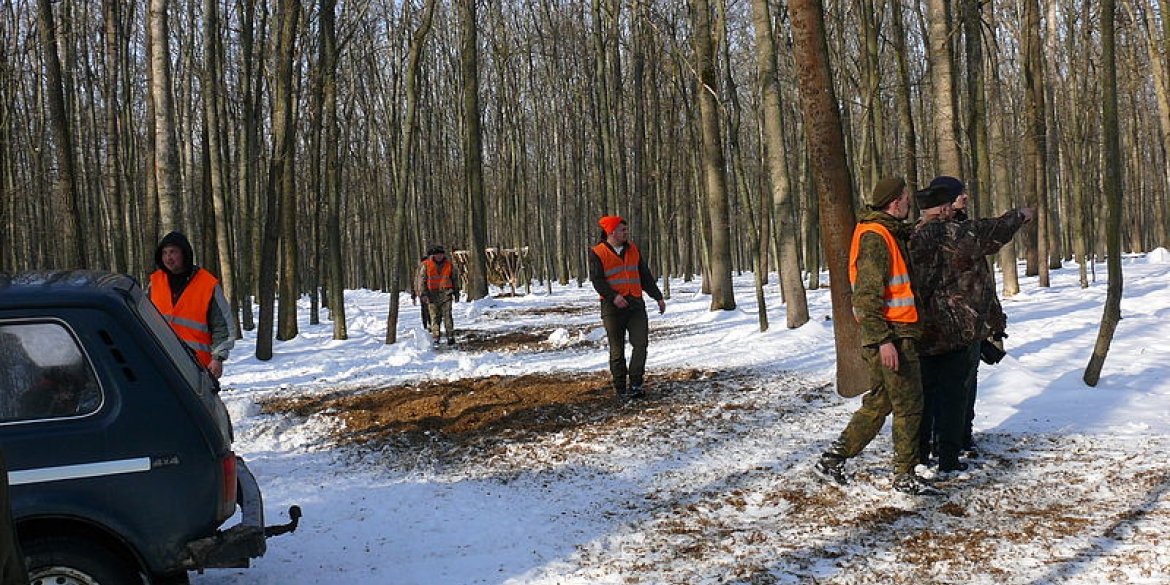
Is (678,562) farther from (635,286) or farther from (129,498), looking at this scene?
(635,286)

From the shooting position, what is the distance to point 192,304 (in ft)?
20.0

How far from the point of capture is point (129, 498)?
3.44 m

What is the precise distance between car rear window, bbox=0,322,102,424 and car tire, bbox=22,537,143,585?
51 cm

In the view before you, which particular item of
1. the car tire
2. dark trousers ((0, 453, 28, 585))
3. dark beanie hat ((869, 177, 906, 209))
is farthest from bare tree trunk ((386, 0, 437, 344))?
dark trousers ((0, 453, 28, 585))

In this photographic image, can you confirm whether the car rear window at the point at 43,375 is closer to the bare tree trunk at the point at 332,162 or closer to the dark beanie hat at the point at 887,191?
the dark beanie hat at the point at 887,191

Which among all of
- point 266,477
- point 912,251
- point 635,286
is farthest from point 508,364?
point 912,251

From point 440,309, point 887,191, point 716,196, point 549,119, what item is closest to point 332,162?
point 440,309

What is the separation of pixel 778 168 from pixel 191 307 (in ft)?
27.9

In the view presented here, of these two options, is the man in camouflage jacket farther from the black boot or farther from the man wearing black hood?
the man wearing black hood

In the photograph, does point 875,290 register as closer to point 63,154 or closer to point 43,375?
point 43,375

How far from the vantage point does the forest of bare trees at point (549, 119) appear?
12539 millimetres

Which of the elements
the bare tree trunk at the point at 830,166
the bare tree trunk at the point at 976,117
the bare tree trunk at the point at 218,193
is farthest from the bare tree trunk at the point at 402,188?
the bare tree trunk at the point at 976,117

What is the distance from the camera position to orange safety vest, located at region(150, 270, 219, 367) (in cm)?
608

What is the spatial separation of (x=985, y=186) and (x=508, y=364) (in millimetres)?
9672
